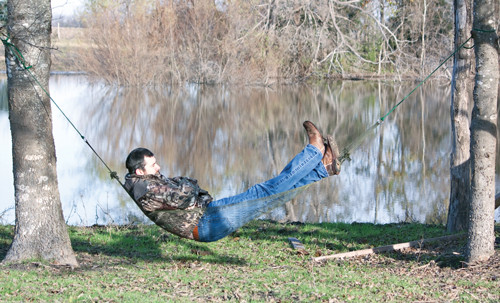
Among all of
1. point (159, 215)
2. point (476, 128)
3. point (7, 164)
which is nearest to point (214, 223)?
point (159, 215)

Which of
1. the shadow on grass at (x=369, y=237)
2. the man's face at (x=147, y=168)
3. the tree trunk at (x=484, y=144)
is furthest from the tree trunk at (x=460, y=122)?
the man's face at (x=147, y=168)

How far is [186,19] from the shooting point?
2434cm

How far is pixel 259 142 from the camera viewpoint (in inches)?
559

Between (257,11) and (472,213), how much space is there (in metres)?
19.2

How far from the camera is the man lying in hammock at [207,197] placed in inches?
181

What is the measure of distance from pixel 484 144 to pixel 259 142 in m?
9.51

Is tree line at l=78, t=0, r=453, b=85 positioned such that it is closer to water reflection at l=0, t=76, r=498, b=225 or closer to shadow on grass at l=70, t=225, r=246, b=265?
water reflection at l=0, t=76, r=498, b=225

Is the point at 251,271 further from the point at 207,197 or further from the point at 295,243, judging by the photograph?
the point at 295,243

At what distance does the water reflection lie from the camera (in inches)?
362

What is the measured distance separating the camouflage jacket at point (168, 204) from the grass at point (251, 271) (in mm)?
363

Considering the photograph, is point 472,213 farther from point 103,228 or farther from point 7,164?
point 7,164

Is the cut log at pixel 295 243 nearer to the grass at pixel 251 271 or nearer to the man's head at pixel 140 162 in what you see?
the grass at pixel 251 271

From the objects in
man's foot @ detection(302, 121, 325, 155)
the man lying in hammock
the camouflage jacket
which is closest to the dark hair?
the man lying in hammock

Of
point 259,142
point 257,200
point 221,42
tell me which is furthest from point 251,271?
point 221,42
